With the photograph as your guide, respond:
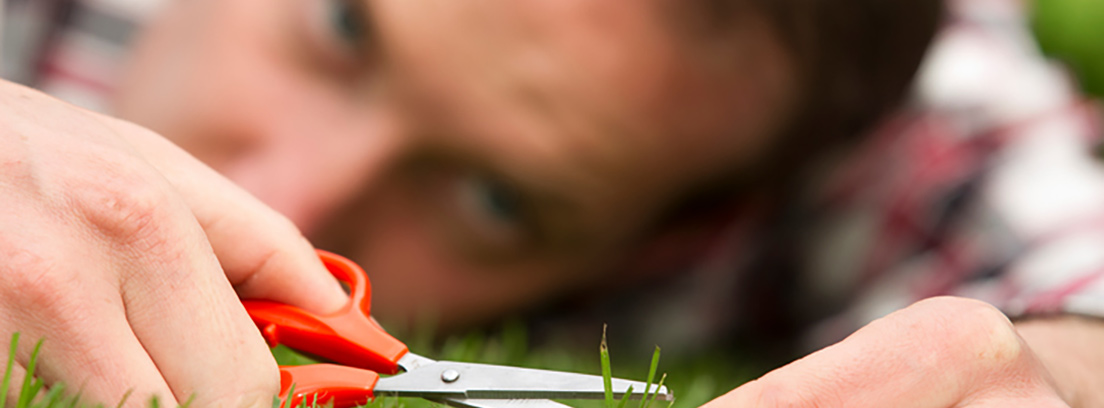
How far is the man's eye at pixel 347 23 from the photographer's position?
5.02ft

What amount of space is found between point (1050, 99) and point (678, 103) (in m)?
1.15

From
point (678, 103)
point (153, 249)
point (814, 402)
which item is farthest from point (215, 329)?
point (678, 103)

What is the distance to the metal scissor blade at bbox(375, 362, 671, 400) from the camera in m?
0.66

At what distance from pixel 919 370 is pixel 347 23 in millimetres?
1242

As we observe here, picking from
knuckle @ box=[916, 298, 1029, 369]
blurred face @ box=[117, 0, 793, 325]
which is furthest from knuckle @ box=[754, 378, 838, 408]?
blurred face @ box=[117, 0, 793, 325]

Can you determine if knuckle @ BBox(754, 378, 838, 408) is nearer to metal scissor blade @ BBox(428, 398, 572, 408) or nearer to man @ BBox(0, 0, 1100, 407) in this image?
man @ BBox(0, 0, 1100, 407)

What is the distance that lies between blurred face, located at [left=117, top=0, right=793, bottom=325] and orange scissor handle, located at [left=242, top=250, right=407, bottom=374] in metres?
0.69

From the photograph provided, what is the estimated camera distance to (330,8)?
1.57 meters

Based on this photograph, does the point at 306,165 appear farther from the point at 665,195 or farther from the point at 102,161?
the point at 102,161

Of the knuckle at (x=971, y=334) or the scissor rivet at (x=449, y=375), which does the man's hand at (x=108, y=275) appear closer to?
the scissor rivet at (x=449, y=375)

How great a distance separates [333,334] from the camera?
71 cm

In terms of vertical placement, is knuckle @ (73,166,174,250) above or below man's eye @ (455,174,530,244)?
below

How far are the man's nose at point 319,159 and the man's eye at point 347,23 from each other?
0.14 meters

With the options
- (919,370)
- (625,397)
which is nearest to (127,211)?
(625,397)
